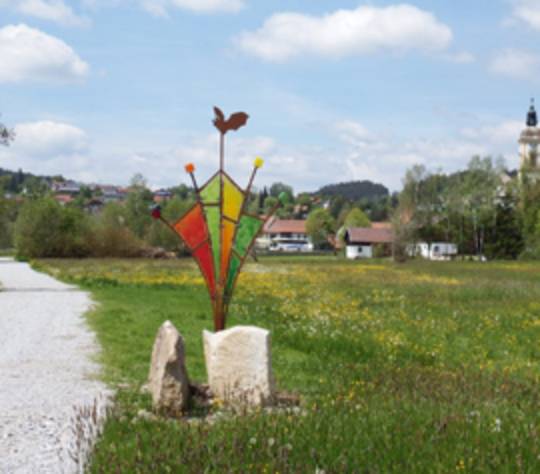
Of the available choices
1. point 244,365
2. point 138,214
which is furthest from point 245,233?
point 138,214

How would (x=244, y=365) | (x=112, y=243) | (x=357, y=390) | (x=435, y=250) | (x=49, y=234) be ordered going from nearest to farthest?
(x=244, y=365) → (x=357, y=390) → (x=49, y=234) → (x=112, y=243) → (x=435, y=250)

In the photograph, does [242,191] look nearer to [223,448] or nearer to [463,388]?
[463,388]

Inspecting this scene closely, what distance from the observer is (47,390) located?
30.2 feet

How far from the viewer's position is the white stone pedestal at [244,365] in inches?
306

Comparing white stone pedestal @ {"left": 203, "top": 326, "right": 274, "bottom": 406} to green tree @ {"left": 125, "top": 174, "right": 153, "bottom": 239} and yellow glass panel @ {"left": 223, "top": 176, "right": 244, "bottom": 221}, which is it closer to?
yellow glass panel @ {"left": 223, "top": 176, "right": 244, "bottom": 221}

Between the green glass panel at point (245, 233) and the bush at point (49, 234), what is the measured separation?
5353 cm

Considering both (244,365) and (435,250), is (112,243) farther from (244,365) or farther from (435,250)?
(244,365)

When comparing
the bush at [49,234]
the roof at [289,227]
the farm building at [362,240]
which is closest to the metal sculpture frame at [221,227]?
the bush at [49,234]

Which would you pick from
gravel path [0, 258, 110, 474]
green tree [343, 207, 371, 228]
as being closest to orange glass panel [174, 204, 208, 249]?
gravel path [0, 258, 110, 474]

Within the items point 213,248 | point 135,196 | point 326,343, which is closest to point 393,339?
point 326,343

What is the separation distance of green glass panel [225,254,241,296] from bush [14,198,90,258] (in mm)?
53365

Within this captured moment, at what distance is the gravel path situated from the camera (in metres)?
6.29

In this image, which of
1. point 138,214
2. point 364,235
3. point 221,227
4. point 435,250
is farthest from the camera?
point 364,235

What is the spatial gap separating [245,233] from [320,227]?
114m
